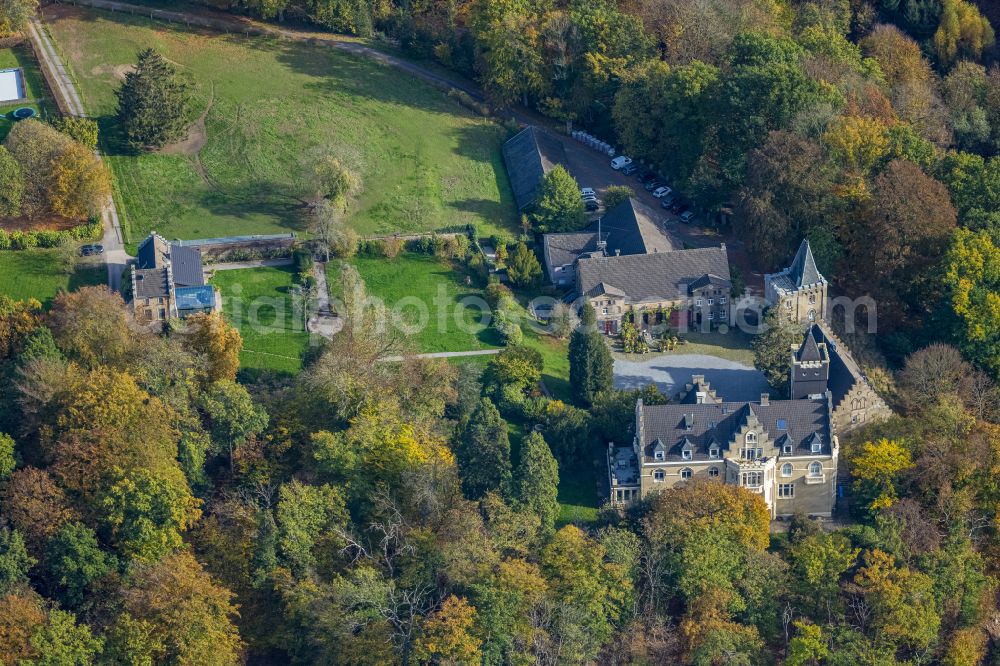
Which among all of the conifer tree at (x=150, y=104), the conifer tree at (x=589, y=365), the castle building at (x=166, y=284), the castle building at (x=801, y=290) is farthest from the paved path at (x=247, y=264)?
the castle building at (x=801, y=290)

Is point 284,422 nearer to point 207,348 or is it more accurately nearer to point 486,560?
point 207,348

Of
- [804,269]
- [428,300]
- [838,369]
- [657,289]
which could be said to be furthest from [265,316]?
[838,369]

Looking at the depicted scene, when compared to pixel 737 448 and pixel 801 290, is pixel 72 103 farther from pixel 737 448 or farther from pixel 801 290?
pixel 737 448

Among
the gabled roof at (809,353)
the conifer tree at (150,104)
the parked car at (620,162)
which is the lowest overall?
the gabled roof at (809,353)

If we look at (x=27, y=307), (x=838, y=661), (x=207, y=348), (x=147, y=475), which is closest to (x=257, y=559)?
(x=147, y=475)

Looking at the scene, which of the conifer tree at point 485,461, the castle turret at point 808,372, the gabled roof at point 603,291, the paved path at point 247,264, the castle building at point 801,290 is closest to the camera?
the conifer tree at point 485,461

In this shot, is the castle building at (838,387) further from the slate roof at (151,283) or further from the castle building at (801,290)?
the slate roof at (151,283)

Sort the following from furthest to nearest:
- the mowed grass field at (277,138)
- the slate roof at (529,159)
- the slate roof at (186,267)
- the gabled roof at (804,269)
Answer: the slate roof at (529,159) < the mowed grass field at (277,138) < the gabled roof at (804,269) < the slate roof at (186,267)
